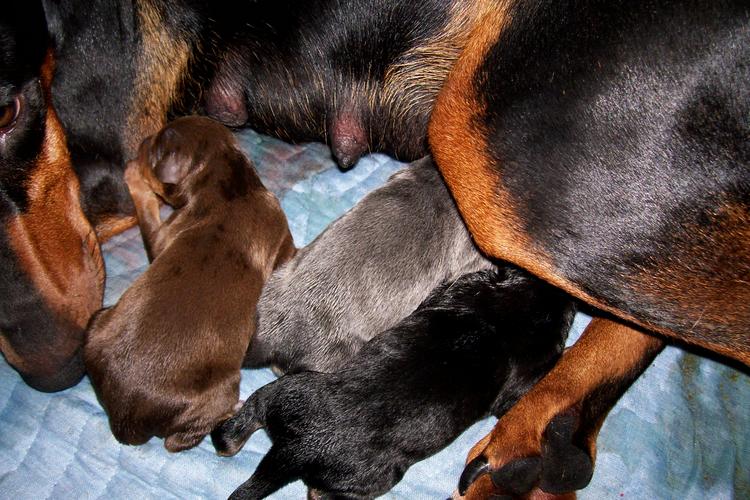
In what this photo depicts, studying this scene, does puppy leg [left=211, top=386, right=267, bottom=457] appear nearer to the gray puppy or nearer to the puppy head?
the puppy head


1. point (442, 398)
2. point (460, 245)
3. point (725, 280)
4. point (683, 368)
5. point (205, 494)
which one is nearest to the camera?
point (725, 280)

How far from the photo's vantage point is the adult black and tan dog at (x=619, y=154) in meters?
1.44

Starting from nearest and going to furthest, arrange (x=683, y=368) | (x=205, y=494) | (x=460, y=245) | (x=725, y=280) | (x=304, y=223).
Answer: (x=725, y=280) < (x=205, y=494) < (x=460, y=245) < (x=683, y=368) < (x=304, y=223)

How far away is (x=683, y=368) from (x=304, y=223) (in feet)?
4.16

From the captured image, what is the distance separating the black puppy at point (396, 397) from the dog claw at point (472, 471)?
136mm

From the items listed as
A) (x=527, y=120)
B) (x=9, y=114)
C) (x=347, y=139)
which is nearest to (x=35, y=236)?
(x=9, y=114)

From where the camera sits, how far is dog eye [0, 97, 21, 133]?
1.76 metres

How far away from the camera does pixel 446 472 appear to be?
78.4 inches

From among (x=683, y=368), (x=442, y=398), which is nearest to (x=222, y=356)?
(x=442, y=398)

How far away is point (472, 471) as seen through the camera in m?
1.88

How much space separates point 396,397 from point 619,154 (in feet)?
2.44

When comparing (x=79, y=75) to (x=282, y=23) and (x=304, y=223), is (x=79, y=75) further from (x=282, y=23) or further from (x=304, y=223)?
(x=304, y=223)

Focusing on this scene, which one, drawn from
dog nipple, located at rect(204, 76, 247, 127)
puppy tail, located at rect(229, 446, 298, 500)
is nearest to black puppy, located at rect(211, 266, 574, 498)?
puppy tail, located at rect(229, 446, 298, 500)

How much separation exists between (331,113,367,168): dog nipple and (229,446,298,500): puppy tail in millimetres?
983
